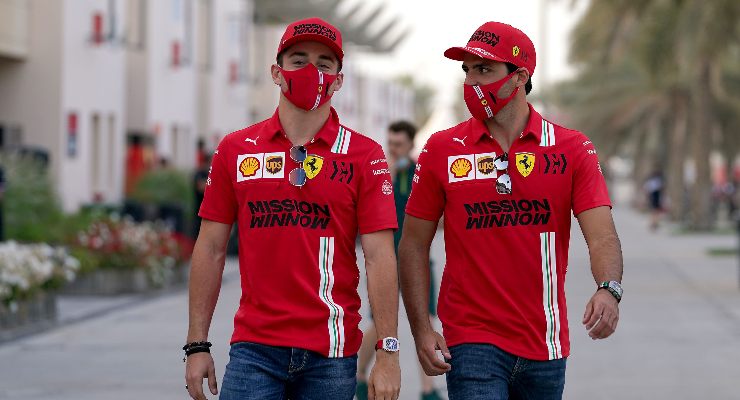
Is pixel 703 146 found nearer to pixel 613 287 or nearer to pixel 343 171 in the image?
pixel 613 287

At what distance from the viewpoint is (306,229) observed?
5109 millimetres

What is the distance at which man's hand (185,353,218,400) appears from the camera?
520cm

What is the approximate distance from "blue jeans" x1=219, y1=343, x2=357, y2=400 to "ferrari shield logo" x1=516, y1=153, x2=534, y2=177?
2.88 feet

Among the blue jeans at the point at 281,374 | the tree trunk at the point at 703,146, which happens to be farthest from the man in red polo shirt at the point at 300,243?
the tree trunk at the point at 703,146

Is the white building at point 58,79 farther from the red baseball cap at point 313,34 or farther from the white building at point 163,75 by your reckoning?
the red baseball cap at point 313,34

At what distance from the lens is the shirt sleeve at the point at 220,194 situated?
5270mm

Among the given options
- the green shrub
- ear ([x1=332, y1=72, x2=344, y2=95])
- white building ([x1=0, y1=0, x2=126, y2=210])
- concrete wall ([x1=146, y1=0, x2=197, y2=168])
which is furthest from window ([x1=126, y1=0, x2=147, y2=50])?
ear ([x1=332, y1=72, x2=344, y2=95])

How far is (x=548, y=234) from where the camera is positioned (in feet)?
17.6

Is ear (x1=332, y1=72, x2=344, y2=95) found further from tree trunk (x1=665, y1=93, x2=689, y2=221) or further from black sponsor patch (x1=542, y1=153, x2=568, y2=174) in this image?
tree trunk (x1=665, y1=93, x2=689, y2=221)

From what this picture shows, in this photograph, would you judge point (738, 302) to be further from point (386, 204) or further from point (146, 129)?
point (146, 129)

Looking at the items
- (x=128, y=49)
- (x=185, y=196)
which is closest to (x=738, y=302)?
(x=185, y=196)

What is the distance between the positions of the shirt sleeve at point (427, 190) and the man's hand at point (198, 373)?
899 millimetres

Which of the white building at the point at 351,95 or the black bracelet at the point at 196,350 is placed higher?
the white building at the point at 351,95

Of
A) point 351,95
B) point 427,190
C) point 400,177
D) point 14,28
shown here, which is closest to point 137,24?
point 14,28
